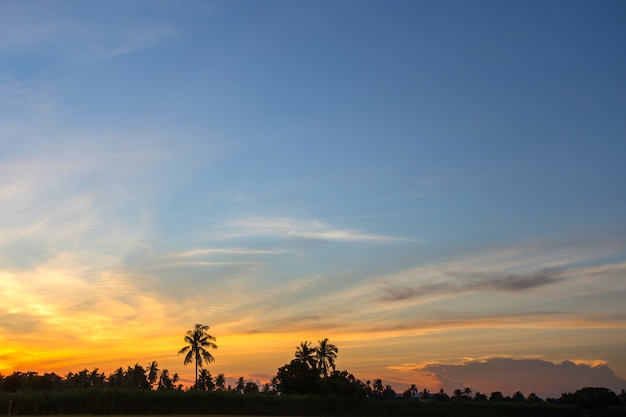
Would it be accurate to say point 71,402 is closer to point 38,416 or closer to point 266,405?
point 38,416

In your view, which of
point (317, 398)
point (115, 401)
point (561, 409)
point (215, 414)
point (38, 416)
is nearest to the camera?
point (38, 416)

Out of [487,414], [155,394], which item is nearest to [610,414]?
[487,414]

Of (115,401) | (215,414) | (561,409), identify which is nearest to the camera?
(115,401)

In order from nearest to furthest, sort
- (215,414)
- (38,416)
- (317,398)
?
1. (38,416)
2. (215,414)
3. (317,398)

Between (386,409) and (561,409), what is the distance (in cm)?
3995

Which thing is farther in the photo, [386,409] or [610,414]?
[610,414]

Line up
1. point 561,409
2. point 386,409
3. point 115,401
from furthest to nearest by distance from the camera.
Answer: point 561,409 < point 386,409 < point 115,401

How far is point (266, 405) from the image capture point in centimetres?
7069

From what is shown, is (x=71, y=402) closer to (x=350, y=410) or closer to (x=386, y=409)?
(x=350, y=410)

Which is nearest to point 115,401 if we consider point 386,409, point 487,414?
point 386,409

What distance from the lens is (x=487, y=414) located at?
92125mm

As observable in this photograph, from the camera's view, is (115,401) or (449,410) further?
(449,410)

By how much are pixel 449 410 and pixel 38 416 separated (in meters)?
57.0

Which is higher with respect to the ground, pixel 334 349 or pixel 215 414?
pixel 334 349
